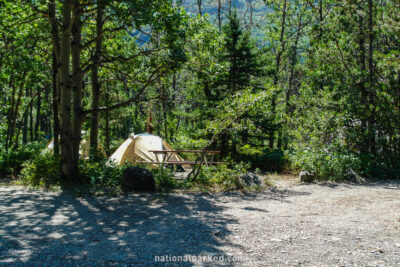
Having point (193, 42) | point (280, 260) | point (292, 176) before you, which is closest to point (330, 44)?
point (292, 176)

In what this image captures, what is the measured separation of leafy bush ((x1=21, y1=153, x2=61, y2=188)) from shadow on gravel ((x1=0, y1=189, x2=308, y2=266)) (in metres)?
1.19

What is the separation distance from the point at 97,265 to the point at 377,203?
6.42 m

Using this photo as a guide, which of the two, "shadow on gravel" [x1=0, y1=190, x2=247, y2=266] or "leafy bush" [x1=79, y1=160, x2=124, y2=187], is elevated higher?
"leafy bush" [x1=79, y1=160, x2=124, y2=187]

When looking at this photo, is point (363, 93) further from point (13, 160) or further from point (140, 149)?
point (13, 160)

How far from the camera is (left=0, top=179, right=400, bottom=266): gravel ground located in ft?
12.5

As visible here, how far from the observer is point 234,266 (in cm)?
358

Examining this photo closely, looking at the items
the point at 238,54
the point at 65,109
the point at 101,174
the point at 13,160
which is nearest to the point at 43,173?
the point at 101,174

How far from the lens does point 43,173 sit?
30.8 ft

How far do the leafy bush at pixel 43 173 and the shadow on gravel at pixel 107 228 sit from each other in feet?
3.91

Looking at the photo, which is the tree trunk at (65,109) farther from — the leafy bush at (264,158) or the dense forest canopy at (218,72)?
the leafy bush at (264,158)

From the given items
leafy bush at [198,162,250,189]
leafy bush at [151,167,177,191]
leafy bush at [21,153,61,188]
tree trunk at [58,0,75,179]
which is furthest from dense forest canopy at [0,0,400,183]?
leafy bush at [151,167,177,191]

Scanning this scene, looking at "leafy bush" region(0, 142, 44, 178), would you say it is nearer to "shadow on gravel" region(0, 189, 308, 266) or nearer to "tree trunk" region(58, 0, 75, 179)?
"tree trunk" region(58, 0, 75, 179)

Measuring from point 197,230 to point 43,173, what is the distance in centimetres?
625

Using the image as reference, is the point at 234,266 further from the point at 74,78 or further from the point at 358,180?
the point at 358,180
